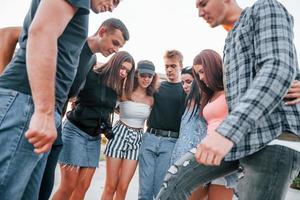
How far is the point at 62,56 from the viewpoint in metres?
1.37

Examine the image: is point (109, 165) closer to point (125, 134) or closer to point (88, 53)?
point (125, 134)

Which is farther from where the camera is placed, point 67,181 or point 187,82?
point 187,82

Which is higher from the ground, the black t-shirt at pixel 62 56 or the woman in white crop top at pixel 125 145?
the black t-shirt at pixel 62 56

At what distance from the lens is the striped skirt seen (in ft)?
11.9

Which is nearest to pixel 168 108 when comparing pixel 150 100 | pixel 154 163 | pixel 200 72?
pixel 150 100

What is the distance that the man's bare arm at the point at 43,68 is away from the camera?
3.85 ft

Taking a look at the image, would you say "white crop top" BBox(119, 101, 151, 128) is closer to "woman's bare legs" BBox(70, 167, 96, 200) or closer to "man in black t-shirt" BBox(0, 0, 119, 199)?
"woman's bare legs" BBox(70, 167, 96, 200)

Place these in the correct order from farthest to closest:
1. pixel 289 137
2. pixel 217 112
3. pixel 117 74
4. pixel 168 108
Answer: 1. pixel 168 108
2. pixel 117 74
3. pixel 217 112
4. pixel 289 137

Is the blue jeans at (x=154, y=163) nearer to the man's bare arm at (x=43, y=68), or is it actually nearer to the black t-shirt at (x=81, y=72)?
the black t-shirt at (x=81, y=72)

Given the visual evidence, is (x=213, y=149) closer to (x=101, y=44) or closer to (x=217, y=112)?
(x=217, y=112)

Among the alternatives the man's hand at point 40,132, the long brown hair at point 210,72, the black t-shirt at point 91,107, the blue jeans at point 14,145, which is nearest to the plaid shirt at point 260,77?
the man's hand at point 40,132

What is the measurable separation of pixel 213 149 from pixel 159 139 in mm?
2555

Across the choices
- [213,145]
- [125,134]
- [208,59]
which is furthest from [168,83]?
[213,145]

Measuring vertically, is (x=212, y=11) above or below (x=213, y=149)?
above
